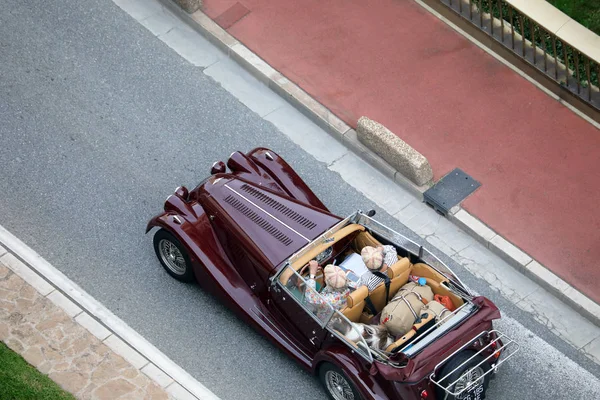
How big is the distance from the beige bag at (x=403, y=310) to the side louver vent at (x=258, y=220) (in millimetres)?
1363

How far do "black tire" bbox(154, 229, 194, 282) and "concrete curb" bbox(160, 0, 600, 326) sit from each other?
323 centimetres

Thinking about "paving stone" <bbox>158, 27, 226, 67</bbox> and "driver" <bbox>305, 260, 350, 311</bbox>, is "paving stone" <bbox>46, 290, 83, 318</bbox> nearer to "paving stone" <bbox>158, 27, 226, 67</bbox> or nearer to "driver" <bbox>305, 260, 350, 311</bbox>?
"driver" <bbox>305, 260, 350, 311</bbox>

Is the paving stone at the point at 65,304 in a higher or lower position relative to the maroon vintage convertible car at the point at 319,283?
lower

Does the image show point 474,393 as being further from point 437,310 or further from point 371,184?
point 371,184

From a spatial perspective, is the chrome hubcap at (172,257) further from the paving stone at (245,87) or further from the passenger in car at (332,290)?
the paving stone at (245,87)

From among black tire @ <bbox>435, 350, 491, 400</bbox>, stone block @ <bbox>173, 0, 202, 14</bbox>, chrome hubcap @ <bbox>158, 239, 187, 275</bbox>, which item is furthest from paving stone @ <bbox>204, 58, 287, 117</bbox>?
black tire @ <bbox>435, 350, 491, 400</bbox>

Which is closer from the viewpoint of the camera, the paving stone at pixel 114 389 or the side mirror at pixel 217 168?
the paving stone at pixel 114 389

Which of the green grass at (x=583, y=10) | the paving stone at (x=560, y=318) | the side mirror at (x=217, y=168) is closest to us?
the paving stone at (x=560, y=318)

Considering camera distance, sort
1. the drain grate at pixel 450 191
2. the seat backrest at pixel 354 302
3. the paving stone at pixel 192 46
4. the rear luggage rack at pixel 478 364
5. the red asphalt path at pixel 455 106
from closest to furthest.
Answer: the rear luggage rack at pixel 478 364 < the seat backrest at pixel 354 302 < the red asphalt path at pixel 455 106 < the drain grate at pixel 450 191 < the paving stone at pixel 192 46

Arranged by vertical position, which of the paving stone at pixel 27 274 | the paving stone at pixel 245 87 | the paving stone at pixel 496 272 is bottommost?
the paving stone at pixel 496 272

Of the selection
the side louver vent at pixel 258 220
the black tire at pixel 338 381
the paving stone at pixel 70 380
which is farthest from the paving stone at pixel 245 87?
the paving stone at pixel 70 380

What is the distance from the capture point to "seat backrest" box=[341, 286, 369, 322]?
408 inches

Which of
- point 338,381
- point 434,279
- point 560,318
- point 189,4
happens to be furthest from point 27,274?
point 560,318

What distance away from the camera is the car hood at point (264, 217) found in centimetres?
1098
